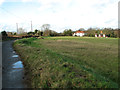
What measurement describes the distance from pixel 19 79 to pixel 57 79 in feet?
6.85

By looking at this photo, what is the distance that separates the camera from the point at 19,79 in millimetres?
6090

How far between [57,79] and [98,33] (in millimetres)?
86492

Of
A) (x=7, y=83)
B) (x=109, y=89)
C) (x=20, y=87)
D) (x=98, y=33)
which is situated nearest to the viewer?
(x=109, y=89)

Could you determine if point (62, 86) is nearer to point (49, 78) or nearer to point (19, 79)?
point (49, 78)

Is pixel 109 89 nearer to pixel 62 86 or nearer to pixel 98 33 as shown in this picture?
pixel 62 86

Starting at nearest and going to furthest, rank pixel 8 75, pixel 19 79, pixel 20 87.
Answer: pixel 20 87, pixel 19 79, pixel 8 75

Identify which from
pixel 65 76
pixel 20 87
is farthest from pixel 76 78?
pixel 20 87

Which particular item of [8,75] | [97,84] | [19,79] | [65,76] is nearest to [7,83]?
[19,79]

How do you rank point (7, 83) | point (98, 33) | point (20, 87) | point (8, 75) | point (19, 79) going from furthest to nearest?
point (98, 33), point (8, 75), point (19, 79), point (7, 83), point (20, 87)

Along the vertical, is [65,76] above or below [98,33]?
below

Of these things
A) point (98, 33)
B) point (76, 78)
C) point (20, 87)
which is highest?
point (98, 33)

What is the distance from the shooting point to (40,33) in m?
88.0

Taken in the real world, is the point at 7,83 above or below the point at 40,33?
below

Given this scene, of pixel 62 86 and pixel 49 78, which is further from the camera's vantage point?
pixel 49 78
